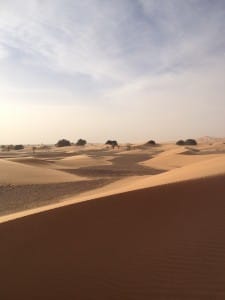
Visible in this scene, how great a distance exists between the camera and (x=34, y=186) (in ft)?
61.8

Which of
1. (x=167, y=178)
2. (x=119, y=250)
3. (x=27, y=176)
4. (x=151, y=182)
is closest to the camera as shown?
(x=119, y=250)

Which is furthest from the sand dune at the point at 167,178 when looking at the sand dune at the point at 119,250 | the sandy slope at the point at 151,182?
the sand dune at the point at 119,250

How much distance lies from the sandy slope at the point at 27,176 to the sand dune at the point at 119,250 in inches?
498

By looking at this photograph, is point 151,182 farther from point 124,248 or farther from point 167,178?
point 124,248

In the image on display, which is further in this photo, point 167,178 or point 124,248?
point 167,178

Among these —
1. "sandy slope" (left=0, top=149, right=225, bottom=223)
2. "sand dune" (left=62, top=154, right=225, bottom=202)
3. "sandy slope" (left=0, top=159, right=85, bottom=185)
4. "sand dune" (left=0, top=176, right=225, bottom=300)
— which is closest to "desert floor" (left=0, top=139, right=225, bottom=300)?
"sand dune" (left=0, top=176, right=225, bottom=300)

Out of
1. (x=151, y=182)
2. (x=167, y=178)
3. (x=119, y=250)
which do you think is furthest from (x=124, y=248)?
(x=167, y=178)

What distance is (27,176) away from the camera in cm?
2222

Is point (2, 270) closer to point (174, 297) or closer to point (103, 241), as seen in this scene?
point (103, 241)

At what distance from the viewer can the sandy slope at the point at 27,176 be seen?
20.6m

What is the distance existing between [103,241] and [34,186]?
1272 cm

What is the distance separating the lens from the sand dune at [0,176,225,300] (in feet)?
17.0

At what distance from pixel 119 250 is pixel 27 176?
1661 centimetres

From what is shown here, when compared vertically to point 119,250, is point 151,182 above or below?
above
